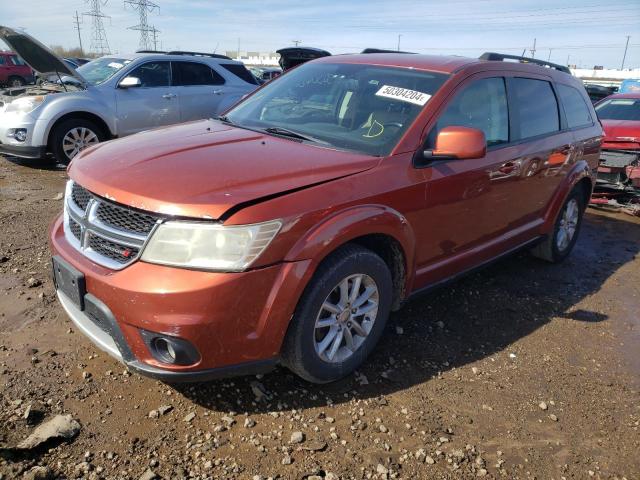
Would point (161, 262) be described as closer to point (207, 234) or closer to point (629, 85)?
point (207, 234)

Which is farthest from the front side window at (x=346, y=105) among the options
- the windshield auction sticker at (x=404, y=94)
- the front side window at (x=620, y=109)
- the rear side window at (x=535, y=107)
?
the front side window at (x=620, y=109)

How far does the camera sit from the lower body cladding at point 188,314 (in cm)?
220

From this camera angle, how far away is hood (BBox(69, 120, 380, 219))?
2.28m

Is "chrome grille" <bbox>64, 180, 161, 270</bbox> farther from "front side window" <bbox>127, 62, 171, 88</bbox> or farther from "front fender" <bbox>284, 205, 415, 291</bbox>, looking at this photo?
"front side window" <bbox>127, 62, 171, 88</bbox>

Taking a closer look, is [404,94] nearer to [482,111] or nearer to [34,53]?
[482,111]

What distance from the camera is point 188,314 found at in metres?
2.20

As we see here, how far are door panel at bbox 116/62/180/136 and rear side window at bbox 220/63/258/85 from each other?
1.22 meters

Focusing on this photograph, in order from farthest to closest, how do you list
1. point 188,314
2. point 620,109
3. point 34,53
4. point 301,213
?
point 620,109 → point 34,53 → point 301,213 → point 188,314

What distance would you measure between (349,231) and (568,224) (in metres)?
3.44

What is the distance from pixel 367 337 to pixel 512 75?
236cm

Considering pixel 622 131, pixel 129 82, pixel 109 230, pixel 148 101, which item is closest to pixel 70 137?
pixel 129 82

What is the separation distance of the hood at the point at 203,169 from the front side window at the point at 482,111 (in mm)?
725

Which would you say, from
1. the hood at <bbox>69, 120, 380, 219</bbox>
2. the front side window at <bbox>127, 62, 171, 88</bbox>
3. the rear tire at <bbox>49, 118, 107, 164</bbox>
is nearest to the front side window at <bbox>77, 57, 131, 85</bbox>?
the front side window at <bbox>127, 62, 171, 88</bbox>

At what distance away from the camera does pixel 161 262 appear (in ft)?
7.36
